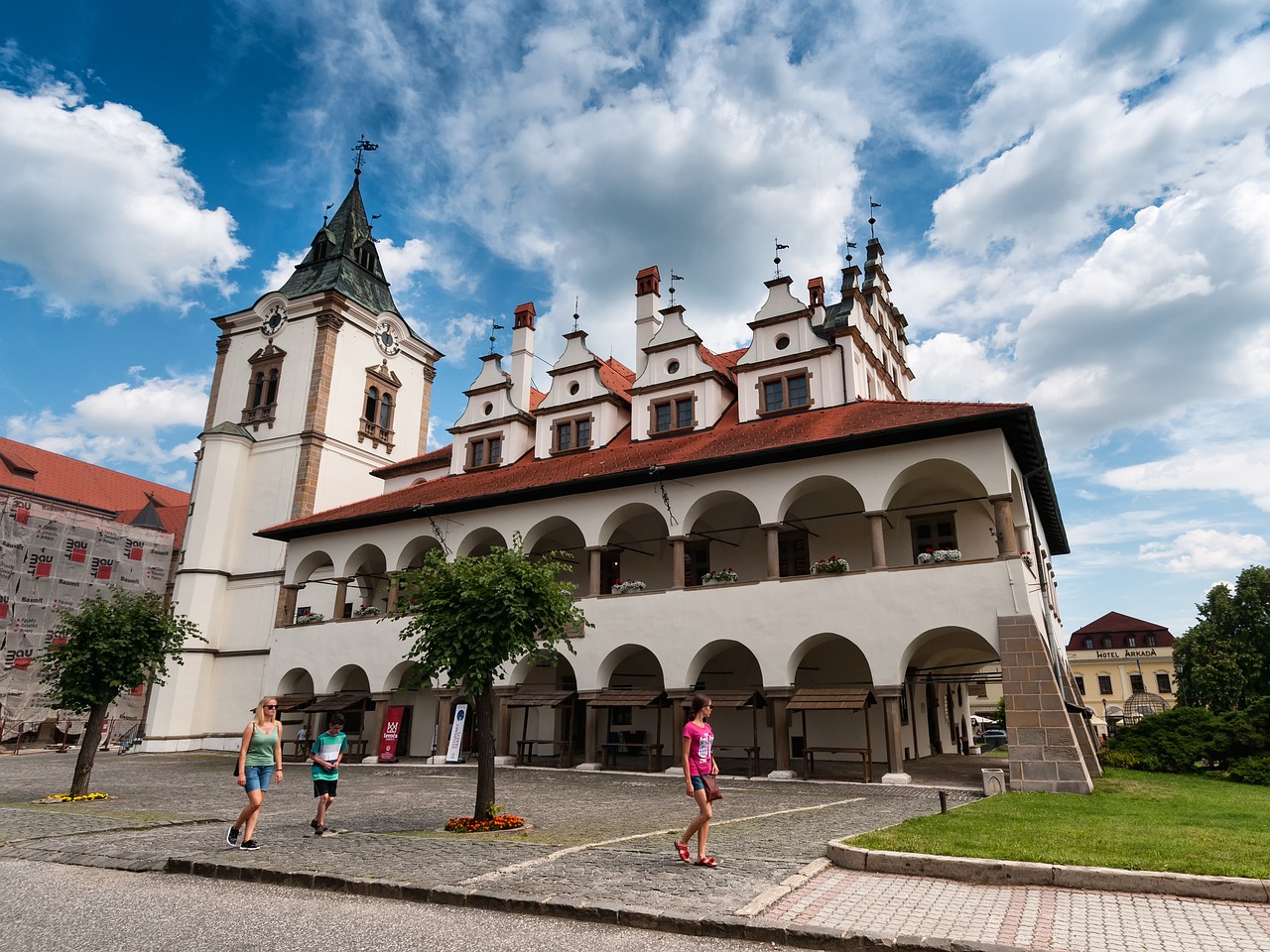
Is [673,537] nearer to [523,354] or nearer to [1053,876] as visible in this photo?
[523,354]

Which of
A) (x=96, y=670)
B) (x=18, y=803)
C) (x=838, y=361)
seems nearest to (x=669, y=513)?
(x=838, y=361)

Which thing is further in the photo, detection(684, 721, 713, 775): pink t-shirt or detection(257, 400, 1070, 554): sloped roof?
detection(257, 400, 1070, 554): sloped roof

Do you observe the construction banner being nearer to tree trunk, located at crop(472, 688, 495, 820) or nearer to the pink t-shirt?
tree trunk, located at crop(472, 688, 495, 820)

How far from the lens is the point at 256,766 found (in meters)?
9.55

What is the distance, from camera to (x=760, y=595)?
2119 cm

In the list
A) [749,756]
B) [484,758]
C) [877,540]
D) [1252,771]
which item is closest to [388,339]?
[877,540]

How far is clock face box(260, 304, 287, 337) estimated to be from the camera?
39469mm

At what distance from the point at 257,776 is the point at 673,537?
15.0m

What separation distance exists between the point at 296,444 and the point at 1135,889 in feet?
115

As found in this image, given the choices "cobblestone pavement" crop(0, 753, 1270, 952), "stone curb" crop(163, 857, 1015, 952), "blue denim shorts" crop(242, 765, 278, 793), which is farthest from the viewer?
"blue denim shorts" crop(242, 765, 278, 793)

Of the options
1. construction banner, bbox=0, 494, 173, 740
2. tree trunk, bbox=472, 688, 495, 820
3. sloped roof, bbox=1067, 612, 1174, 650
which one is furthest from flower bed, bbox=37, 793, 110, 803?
sloped roof, bbox=1067, 612, 1174, 650

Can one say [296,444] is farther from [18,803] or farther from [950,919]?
[950,919]

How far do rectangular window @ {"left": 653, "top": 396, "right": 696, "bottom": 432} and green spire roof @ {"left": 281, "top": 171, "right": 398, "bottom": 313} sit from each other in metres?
19.3

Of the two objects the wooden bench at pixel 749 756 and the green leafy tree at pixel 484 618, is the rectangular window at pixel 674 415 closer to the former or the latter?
the wooden bench at pixel 749 756
